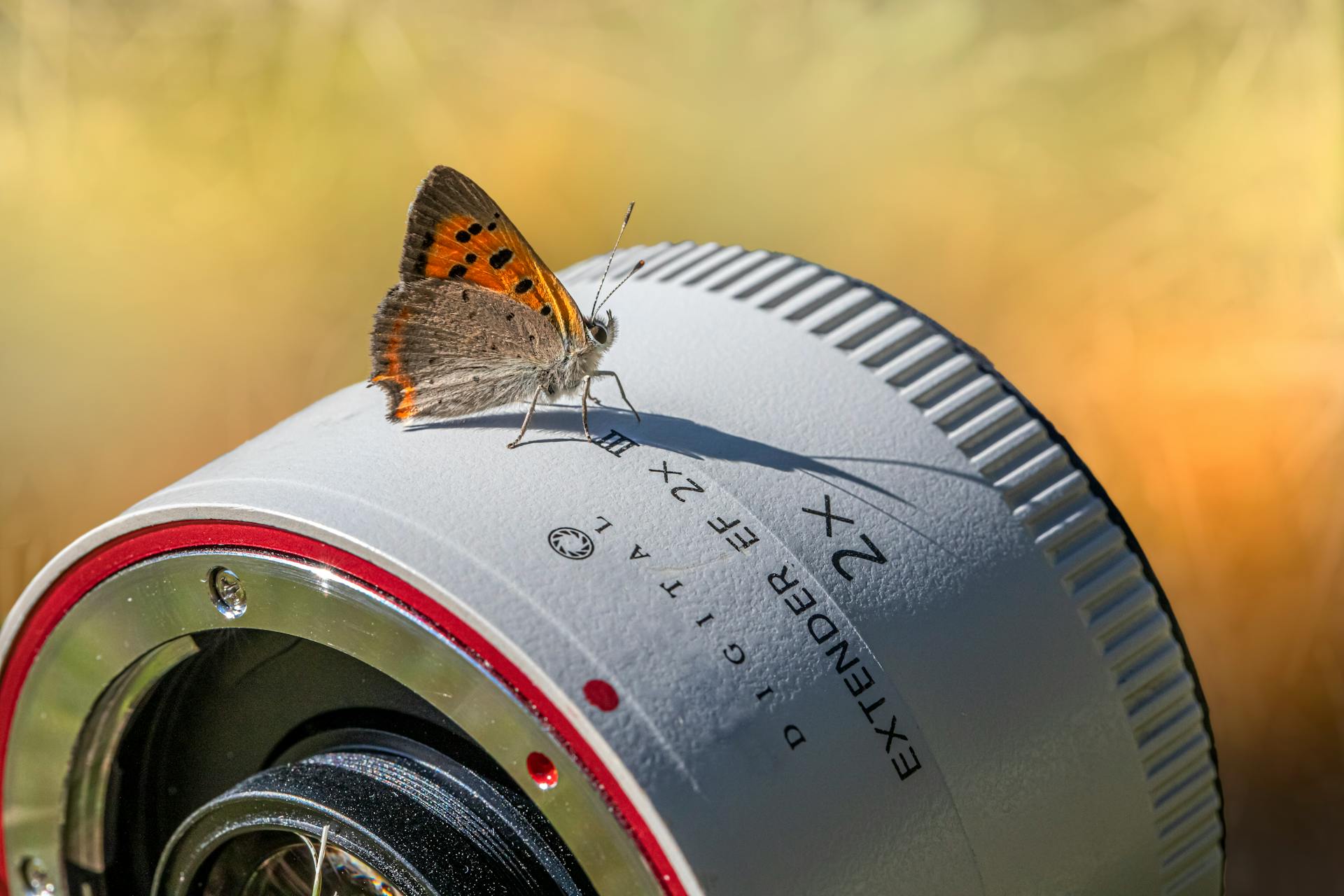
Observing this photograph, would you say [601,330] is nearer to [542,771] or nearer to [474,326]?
[474,326]

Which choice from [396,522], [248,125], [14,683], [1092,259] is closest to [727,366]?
[396,522]

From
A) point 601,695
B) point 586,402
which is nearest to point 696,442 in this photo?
point 586,402

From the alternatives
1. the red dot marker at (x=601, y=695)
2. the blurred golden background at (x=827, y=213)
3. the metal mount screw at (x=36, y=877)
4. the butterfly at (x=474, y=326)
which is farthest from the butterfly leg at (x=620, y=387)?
the blurred golden background at (x=827, y=213)

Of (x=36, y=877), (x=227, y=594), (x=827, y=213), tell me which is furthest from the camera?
(x=827, y=213)

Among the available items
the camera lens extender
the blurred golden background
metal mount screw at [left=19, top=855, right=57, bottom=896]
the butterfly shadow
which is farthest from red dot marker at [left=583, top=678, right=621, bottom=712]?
the blurred golden background

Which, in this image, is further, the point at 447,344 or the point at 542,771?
the point at 447,344

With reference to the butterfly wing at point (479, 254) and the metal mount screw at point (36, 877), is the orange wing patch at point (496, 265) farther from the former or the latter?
the metal mount screw at point (36, 877)
